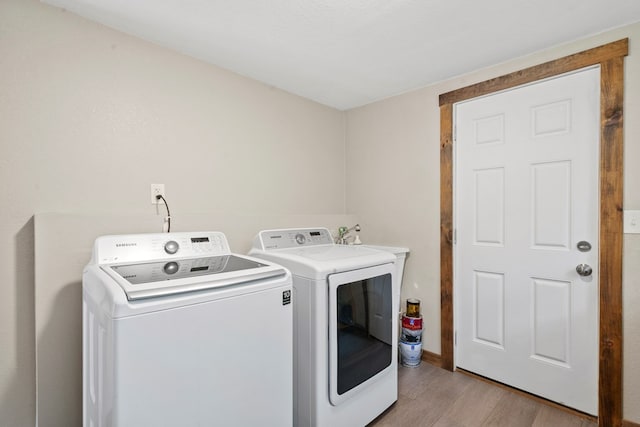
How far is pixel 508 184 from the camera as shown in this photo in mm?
2059

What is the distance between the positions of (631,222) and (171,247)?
2.41m

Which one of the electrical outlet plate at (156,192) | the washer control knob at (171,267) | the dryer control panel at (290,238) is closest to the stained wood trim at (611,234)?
the dryer control panel at (290,238)

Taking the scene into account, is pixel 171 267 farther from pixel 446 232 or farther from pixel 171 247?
pixel 446 232

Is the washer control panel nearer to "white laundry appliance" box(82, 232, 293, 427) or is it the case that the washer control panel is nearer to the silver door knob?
"white laundry appliance" box(82, 232, 293, 427)

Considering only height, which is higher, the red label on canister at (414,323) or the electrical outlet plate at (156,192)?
the electrical outlet plate at (156,192)

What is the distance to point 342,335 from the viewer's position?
161cm

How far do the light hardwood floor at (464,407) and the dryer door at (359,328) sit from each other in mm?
293

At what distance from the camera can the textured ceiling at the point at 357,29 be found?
1.50 meters

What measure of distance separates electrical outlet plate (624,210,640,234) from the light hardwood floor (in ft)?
3.58

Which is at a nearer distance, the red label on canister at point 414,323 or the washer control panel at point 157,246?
the washer control panel at point 157,246

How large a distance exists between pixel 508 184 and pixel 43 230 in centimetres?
262

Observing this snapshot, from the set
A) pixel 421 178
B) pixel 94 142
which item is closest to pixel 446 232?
pixel 421 178

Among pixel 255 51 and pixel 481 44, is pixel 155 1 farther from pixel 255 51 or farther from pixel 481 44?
pixel 481 44

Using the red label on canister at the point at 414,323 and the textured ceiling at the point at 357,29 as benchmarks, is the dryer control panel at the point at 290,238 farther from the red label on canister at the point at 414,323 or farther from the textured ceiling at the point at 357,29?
the textured ceiling at the point at 357,29
